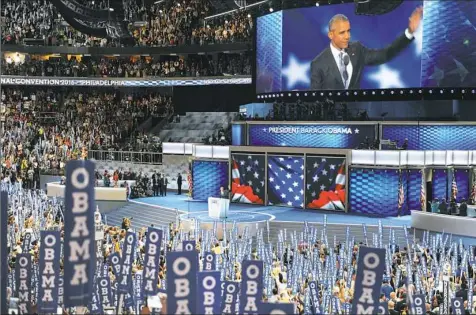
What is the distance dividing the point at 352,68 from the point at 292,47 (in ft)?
11.4

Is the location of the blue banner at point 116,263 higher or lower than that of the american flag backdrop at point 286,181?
lower

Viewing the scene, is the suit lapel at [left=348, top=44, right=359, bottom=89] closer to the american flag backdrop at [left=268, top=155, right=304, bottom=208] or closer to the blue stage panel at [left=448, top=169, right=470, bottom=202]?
the american flag backdrop at [left=268, top=155, right=304, bottom=208]

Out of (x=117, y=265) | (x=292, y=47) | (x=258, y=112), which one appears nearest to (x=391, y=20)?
(x=292, y=47)

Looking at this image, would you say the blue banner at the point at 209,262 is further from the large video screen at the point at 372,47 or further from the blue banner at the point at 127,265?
the large video screen at the point at 372,47

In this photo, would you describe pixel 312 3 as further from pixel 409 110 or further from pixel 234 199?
pixel 234 199

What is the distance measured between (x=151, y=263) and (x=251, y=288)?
8.77 feet

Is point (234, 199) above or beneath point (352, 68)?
beneath

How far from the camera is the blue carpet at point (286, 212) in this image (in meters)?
33.2

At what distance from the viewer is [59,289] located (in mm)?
15398

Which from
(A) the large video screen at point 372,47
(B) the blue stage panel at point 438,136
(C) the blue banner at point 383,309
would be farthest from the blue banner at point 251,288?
(A) the large video screen at point 372,47

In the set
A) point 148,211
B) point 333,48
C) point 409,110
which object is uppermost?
point 333,48

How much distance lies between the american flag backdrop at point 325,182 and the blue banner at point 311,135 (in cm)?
143

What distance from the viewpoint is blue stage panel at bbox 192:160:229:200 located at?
39.6m

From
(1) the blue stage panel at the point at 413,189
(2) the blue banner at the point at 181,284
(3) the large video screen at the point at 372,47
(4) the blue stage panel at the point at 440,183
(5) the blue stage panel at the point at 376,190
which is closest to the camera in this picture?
(2) the blue banner at the point at 181,284
